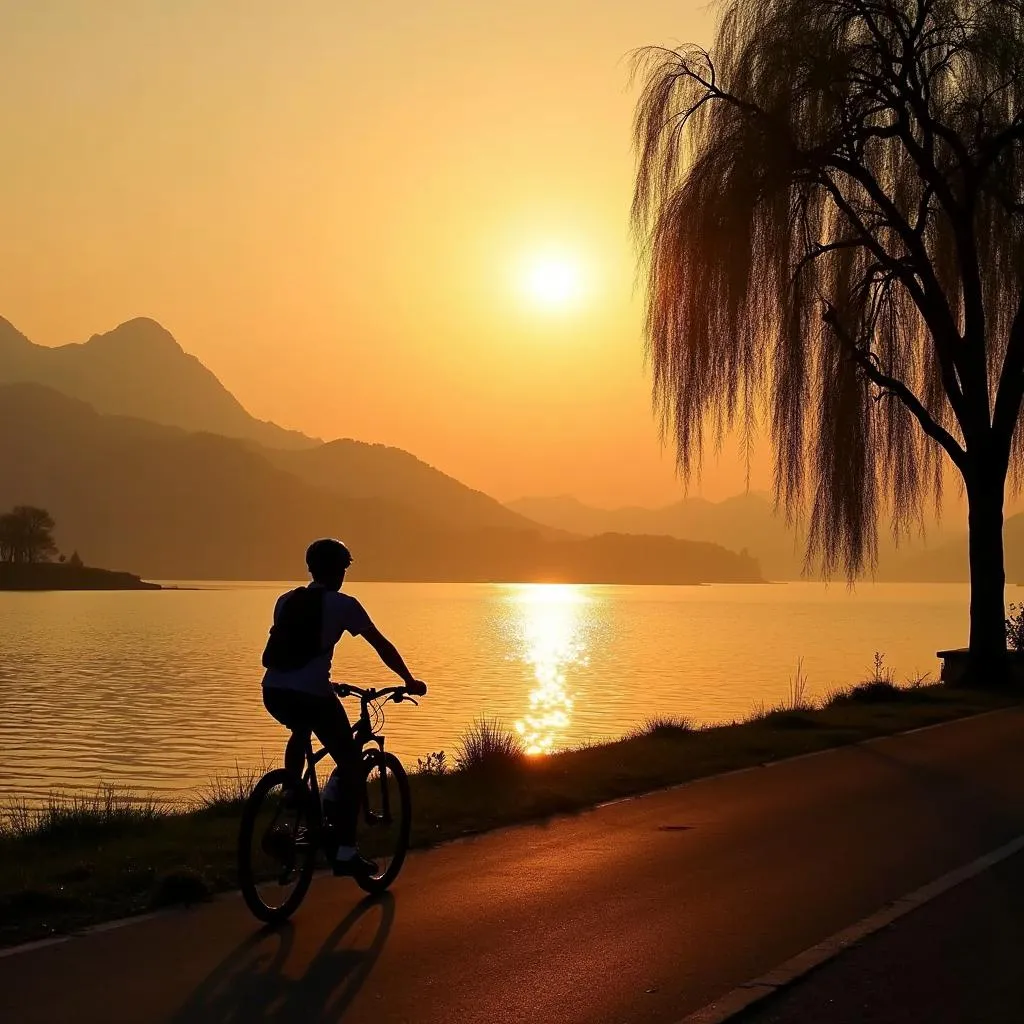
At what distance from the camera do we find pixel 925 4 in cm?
1939

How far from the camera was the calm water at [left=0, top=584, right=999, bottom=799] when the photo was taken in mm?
23422

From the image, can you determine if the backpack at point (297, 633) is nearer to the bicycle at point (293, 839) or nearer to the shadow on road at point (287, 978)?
the bicycle at point (293, 839)

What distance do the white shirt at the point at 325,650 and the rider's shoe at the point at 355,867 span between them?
3.00 ft

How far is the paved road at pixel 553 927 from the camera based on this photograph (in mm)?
5457

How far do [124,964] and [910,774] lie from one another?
844cm

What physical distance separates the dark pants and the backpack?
16 cm

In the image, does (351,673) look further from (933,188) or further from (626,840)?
(626,840)

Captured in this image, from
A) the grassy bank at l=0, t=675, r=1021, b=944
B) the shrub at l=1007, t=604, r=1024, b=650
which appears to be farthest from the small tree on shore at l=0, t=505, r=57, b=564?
the grassy bank at l=0, t=675, r=1021, b=944

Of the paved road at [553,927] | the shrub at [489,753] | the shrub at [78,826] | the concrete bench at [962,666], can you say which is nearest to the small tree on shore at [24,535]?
the concrete bench at [962,666]

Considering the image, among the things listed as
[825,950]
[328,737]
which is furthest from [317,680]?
[825,950]

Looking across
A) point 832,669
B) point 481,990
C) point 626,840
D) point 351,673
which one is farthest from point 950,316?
point 832,669

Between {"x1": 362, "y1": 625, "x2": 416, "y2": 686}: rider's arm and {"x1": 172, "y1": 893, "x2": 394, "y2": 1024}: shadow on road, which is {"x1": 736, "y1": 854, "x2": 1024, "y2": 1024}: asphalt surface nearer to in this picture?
{"x1": 172, "y1": 893, "x2": 394, "y2": 1024}: shadow on road

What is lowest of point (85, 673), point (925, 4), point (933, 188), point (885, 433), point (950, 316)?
point (85, 673)

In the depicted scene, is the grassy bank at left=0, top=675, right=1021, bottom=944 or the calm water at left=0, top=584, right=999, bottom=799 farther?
the calm water at left=0, top=584, right=999, bottom=799
